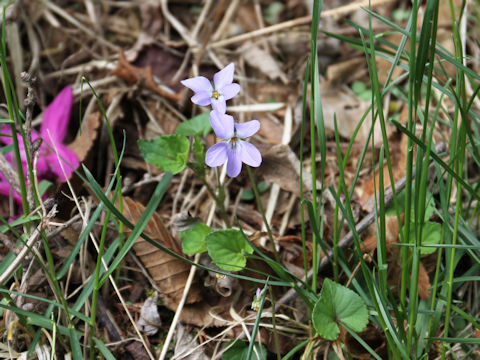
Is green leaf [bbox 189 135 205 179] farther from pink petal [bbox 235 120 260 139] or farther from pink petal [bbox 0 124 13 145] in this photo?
pink petal [bbox 0 124 13 145]

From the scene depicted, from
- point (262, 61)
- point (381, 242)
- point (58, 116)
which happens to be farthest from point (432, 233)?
point (58, 116)

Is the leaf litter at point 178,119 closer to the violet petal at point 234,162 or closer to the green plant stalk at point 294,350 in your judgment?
the green plant stalk at point 294,350

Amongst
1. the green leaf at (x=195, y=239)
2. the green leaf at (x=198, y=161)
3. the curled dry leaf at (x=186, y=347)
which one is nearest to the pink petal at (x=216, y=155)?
the green leaf at (x=198, y=161)

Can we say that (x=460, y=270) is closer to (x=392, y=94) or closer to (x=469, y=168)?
(x=469, y=168)

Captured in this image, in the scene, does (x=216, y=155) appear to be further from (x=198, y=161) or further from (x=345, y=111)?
(x=345, y=111)

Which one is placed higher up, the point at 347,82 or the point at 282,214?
the point at 347,82

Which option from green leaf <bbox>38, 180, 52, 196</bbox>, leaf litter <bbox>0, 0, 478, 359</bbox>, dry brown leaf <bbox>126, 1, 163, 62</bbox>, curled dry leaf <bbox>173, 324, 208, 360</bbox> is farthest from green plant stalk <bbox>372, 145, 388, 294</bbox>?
dry brown leaf <bbox>126, 1, 163, 62</bbox>

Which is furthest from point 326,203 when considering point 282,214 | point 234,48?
point 234,48
